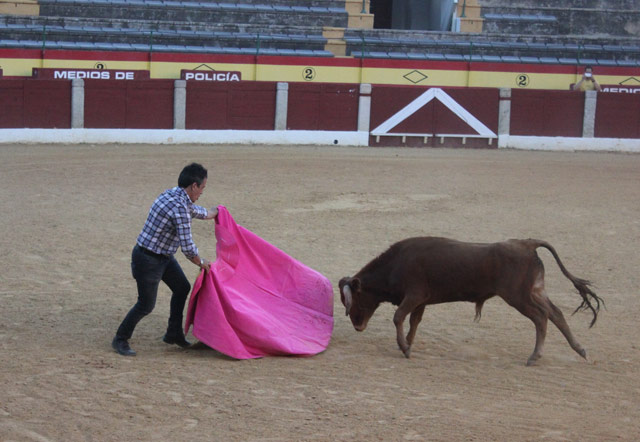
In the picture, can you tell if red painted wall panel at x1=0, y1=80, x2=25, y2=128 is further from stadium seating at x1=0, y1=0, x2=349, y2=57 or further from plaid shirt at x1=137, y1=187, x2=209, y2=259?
plaid shirt at x1=137, y1=187, x2=209, y2=259

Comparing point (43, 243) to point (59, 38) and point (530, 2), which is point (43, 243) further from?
point (530, 2)

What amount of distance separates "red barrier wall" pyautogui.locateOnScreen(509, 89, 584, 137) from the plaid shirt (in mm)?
15770

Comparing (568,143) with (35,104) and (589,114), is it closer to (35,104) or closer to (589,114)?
(589,114)

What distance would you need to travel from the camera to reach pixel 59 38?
867 inches

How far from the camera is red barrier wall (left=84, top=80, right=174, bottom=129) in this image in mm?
18703

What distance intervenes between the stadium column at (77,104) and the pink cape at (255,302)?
12.7 m

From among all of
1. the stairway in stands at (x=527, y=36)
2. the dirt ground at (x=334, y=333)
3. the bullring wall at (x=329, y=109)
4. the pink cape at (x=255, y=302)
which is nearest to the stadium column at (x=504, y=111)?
the bullring wall at (x=329, y=109)

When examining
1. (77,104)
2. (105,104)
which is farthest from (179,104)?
(77,104)

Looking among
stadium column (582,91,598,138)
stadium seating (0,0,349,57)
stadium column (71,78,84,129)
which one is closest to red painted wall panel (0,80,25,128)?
stadium column (71,78,84,129)

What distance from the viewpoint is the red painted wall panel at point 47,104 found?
18.2 metres

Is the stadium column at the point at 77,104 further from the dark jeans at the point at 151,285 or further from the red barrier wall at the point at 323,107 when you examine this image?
the dark jeans at the point at 151,285

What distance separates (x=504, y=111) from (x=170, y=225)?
15720mm

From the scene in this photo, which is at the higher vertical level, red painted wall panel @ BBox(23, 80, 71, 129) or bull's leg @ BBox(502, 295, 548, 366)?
red painted wall panel @ BBox(23, 80, 71, 129)

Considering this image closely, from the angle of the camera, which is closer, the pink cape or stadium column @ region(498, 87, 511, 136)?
the pink cape
